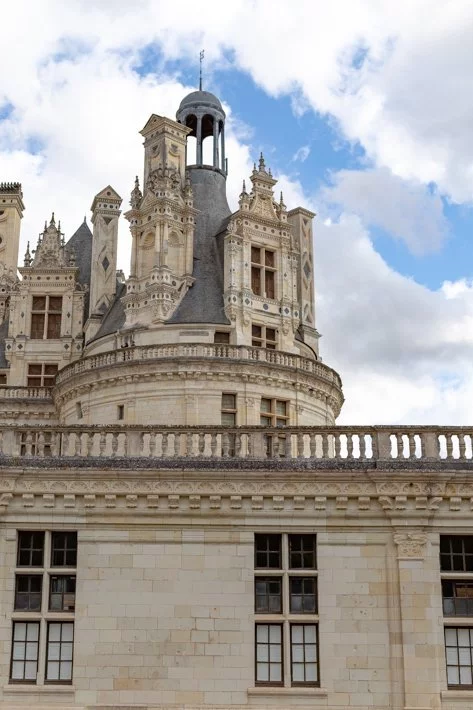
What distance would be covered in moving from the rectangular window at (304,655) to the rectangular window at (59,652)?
3.79 metres

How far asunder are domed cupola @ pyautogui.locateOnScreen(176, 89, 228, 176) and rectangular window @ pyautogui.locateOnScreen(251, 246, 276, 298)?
580 cm

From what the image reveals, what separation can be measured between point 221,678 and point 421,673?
11.0 feet

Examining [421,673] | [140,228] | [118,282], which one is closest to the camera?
[421,673]

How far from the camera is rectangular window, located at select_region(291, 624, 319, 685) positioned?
53.3 ft

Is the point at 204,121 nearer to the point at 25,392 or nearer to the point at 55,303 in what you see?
the point at 55,303

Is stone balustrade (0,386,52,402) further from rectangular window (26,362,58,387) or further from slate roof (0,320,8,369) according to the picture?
slate roof (0,320,8,369)

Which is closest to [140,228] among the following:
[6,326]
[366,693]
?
[6,326]

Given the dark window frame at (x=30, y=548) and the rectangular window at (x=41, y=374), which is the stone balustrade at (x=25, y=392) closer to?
the rectangular window at (x=41, y=374)

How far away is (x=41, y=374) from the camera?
1540 inches

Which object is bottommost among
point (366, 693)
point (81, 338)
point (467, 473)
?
point (366, 693)

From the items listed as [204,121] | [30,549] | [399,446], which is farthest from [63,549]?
[204,121]

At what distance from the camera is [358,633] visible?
16.3 metres

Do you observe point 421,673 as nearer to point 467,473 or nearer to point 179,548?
point 467,473

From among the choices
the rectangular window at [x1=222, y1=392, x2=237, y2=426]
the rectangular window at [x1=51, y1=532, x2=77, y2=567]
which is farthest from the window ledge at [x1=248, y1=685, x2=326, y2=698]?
the rectangular window at [x1=222, y1=392, x2=237, y2=426]
